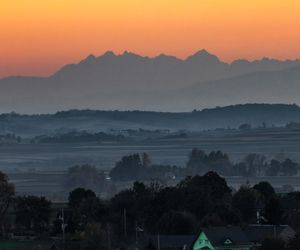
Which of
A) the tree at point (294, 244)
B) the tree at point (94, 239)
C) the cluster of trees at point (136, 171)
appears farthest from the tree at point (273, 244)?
the cluster of trees at point (136, 171)

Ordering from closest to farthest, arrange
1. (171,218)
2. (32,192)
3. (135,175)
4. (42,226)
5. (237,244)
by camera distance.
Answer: (237,244) < (171,218) < (42,226) < (32,192) < (135,175)

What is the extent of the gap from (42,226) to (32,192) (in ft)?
146

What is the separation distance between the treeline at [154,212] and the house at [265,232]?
145 cm

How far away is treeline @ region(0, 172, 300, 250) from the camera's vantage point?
5769 centimetres

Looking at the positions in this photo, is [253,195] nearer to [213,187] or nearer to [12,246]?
[213,187]

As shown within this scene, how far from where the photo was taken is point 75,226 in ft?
199

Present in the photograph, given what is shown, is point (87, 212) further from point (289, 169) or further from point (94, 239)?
point (289, 169)

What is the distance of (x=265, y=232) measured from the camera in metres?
56.5

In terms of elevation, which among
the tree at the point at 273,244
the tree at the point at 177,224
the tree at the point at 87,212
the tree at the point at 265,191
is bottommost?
the tree at the point at 273,244

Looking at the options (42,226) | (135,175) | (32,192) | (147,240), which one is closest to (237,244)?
(147,240)

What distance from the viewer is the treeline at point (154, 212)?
189 feet

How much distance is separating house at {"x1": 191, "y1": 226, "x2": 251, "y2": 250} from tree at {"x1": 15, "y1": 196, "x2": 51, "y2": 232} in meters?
12.3

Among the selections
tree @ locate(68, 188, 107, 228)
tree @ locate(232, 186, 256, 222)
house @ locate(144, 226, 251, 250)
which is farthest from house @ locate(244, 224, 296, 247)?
tree @ locate(68, 188, 107, 228)

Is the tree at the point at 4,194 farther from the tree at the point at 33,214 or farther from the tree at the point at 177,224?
the tree at the point at 177,224
